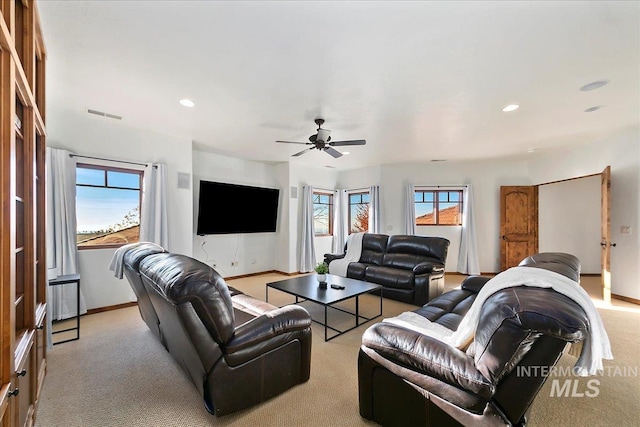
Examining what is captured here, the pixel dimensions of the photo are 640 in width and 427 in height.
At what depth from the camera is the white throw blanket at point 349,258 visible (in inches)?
199

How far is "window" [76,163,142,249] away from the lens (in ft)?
12.1

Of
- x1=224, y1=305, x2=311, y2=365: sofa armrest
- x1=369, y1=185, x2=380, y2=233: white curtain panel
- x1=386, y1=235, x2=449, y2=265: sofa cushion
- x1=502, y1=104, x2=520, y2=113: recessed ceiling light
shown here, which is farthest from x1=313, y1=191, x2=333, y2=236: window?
x1=224, y1=305, x2=311, y2=365: sofa armrest

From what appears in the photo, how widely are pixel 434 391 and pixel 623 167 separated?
5299mm

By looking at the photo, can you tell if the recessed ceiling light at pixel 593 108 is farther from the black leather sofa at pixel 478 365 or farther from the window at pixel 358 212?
the window at pixel 358 212

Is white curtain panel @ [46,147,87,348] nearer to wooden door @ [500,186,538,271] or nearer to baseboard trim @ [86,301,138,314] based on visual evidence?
baseboard trim @ [86,301,138,314]

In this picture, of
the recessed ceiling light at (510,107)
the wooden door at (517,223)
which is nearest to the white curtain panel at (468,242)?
the wooden door at (517,223)

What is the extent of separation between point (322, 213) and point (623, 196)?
558 cm

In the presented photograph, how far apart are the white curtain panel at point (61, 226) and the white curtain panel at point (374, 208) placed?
5409 mm

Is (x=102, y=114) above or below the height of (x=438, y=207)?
above

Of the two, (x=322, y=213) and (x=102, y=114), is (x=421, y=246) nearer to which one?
(x=322, y=213)

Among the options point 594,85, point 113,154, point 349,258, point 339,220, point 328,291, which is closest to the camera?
point 594,85

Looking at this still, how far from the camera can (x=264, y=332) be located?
1.87 metres

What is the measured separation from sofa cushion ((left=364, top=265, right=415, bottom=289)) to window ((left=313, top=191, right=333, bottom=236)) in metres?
2.63

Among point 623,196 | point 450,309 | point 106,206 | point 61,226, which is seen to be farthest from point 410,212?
point 61,226
